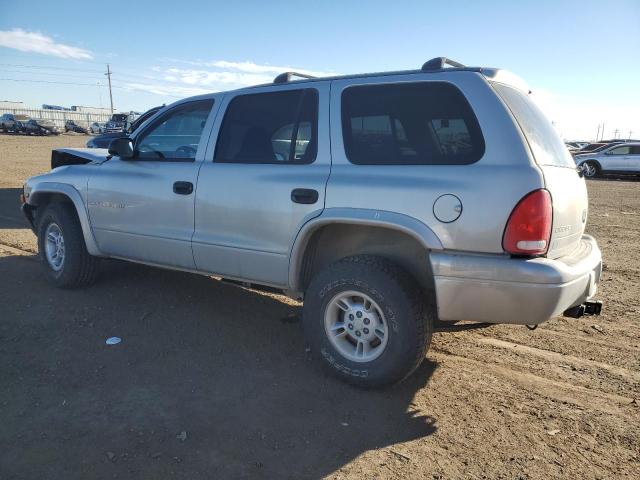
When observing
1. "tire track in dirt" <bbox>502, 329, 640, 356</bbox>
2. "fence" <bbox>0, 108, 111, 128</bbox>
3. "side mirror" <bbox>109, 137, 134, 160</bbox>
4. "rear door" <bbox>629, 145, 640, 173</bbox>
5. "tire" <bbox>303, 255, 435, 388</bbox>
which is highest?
"fence" <bbox>0, 108, 111, 128</bbox>

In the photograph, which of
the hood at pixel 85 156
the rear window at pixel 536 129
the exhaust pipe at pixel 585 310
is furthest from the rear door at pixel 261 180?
the exhaust pipe at pixel 585 310

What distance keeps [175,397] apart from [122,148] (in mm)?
2352

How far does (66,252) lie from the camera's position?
5098 millimetres

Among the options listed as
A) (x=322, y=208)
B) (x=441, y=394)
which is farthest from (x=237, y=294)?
(x=441, y=394)

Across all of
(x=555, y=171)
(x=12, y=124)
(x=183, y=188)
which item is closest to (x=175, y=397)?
(x=183, y=188)

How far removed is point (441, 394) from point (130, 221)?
302 centimetres

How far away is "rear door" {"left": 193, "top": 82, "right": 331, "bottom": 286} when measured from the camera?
3.54 metres

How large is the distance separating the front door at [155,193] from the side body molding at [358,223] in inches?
41.1

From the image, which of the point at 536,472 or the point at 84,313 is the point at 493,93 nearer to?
the point at 536,472

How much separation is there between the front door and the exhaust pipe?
2.85 m

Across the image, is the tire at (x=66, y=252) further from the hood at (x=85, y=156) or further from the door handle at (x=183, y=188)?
the door handle at (x=183, y=188)

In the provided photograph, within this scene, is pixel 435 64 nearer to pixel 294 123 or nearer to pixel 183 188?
pixel 294 123

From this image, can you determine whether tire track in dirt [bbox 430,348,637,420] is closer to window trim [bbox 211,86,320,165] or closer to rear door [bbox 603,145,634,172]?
window trim [bbox 211,86,320,165]

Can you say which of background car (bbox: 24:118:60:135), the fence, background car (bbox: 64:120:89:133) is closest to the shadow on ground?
background car (bbox: 24:118:60:135)
